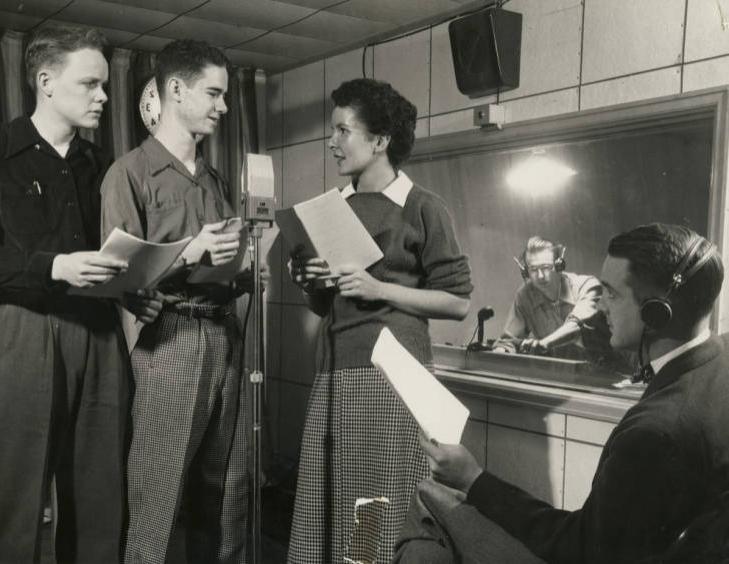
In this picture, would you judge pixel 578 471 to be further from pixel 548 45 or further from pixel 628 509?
pixel 548 45

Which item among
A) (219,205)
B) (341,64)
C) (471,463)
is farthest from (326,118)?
(471,463)

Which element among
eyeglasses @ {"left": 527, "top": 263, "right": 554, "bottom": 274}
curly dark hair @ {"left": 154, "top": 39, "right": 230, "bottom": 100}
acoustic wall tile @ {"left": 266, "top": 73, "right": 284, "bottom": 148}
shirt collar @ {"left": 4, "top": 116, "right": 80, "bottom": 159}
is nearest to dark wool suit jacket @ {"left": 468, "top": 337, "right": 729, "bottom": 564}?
eyeglasses @ {"left": 527, "top": 263, "right": 554, "bottom": 274}

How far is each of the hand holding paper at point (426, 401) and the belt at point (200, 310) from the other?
2.27 feet

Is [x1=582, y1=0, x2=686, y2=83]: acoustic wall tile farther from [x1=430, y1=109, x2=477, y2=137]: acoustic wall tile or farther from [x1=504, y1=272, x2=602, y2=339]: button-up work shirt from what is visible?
[x1=504, y1=272, x2=602, y2=339]: button-up work shirt

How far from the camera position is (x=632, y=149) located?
187 cm

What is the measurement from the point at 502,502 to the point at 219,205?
1.04 metres

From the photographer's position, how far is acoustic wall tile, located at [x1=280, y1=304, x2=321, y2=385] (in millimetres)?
3086

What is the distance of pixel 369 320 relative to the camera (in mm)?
1651

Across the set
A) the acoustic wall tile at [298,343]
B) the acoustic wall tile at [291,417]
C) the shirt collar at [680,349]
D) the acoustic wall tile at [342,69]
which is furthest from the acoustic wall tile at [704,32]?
the acoustic wall tile at [291,417]

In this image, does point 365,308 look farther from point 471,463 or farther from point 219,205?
point 471,463

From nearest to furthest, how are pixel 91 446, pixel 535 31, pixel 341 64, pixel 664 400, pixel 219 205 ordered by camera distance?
pixel 664 400 < pixel 91 446 < pixel 219 205 < pixel 535 31 < pixel 341 64

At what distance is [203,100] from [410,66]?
40.3 inches

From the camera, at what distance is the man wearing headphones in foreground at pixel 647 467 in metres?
0.90

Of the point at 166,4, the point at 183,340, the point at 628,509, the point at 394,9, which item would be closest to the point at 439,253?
the point at 183,340
